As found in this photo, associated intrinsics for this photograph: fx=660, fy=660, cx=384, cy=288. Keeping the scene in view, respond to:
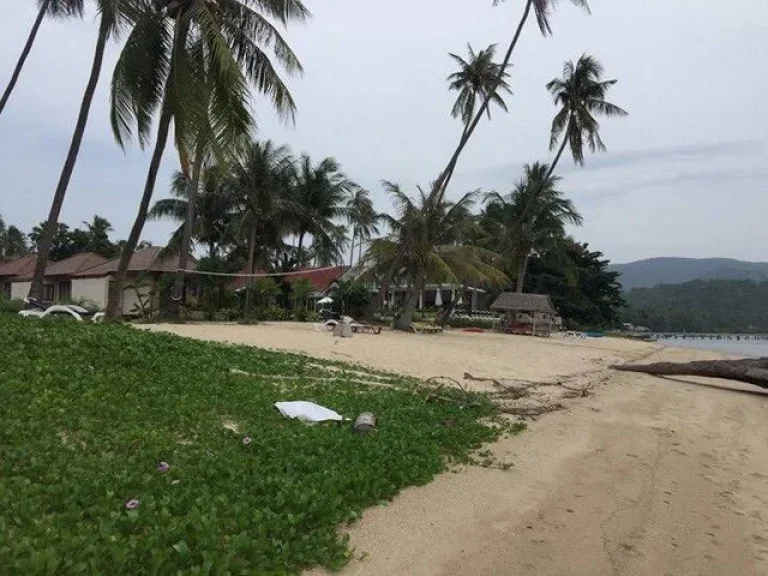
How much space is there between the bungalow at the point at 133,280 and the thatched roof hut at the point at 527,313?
16476 millimetres

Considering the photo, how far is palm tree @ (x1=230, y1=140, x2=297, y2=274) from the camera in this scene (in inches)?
1254

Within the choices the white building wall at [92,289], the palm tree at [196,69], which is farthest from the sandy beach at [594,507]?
the white building wall at [92,289]

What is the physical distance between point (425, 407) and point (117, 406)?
3718 mm

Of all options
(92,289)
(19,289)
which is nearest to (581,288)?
(92,289)

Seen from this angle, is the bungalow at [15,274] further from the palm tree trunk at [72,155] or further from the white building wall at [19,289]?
the palm tree trunk at [72,155]

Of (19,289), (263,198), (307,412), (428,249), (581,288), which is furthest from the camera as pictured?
(581,288)

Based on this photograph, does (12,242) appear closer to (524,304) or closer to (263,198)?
(263,198)

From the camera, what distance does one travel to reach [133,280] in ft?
107

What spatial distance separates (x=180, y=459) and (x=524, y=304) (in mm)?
30676

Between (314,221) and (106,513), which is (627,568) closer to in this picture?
(106,513)

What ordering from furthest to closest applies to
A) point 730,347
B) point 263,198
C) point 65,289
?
point 730,347, point 65,289, point 263,198

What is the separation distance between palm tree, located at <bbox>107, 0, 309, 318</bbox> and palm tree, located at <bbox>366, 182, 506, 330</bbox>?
11.8m

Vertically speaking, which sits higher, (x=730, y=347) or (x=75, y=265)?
(x=75, y=265)

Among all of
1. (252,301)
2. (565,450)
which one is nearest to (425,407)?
(565,450)
